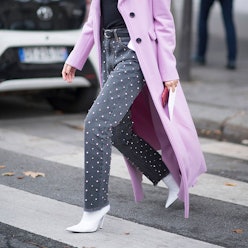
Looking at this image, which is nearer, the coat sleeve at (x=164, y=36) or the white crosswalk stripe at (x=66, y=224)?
the white crosswalk stripe at (x=66, y=224)

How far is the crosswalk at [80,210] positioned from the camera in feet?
16.4

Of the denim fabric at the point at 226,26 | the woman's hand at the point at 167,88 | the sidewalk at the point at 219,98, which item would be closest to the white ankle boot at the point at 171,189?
the woman's hand at the point at 167,88

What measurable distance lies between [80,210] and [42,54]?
10.6 ft

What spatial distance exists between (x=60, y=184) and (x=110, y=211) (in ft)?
2.66

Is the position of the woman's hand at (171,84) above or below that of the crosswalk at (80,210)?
above

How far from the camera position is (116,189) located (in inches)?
245

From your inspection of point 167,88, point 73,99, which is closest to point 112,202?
point 167,88

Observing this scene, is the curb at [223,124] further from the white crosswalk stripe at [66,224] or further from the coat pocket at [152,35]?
the coat pocket at [152,35]

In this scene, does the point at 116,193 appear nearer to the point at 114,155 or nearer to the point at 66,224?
the point at 66,224

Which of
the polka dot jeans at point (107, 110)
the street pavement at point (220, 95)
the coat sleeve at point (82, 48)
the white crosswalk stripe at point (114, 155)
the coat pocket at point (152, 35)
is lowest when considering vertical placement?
the street pavement at point (220, 95)

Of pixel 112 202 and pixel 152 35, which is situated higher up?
pixel 152 35

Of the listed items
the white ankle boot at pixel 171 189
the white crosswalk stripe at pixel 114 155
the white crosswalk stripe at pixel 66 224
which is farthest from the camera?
the white crosswalk stripe at pixel 114 155

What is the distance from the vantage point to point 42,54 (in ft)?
28.1

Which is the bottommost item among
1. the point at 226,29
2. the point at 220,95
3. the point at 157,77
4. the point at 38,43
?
the point at 220,95
